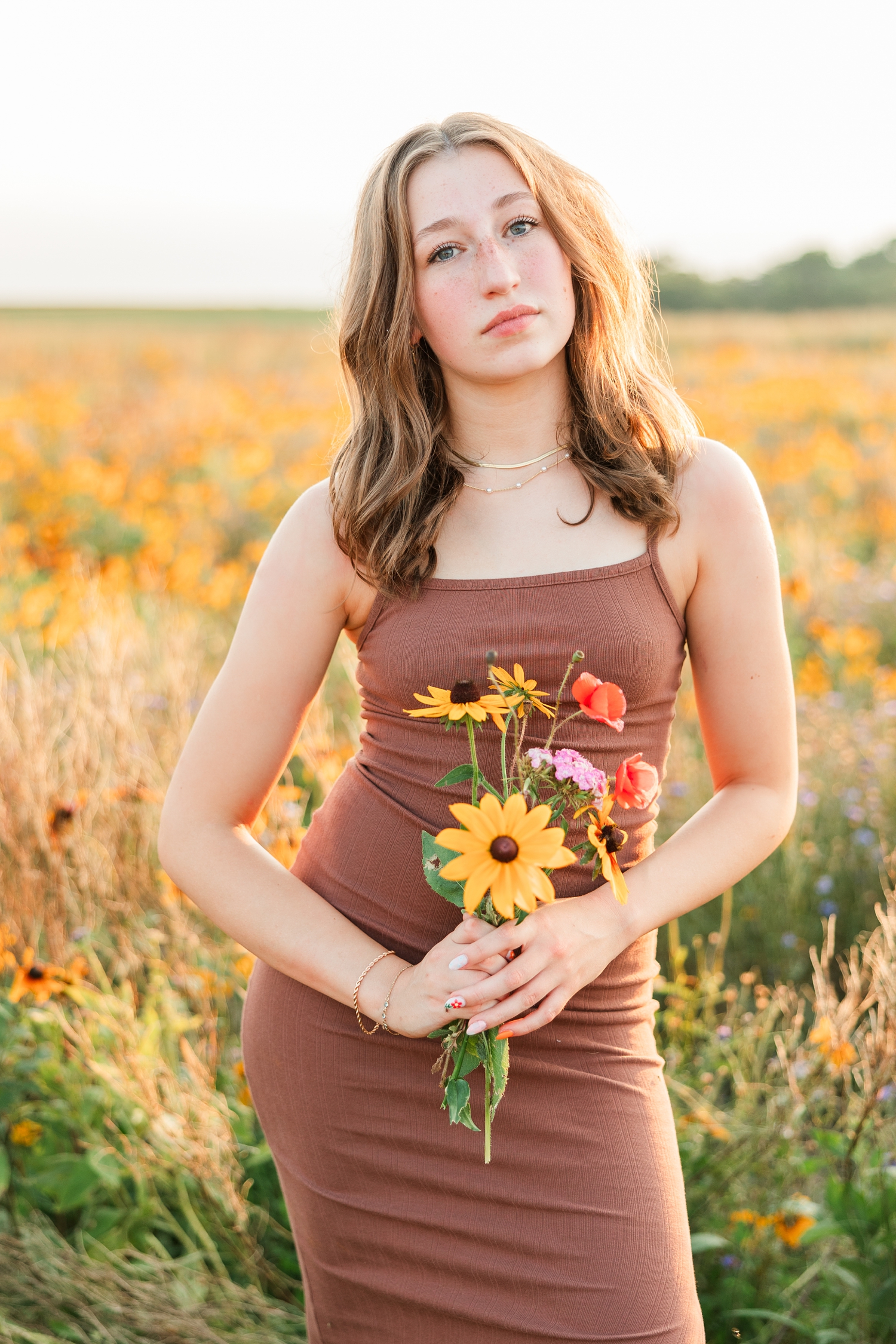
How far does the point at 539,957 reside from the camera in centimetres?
127

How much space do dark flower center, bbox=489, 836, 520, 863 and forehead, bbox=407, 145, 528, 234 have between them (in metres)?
0.94

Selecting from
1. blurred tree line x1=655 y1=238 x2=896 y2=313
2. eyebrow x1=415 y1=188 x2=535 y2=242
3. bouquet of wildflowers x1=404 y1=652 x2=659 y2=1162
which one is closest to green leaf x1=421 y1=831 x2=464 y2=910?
bouquet of wildflowers x1=404 y1=652 x2=659 y2=1162

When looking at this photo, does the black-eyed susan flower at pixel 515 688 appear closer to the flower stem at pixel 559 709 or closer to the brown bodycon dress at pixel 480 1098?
the flower stem at pixel 559 709

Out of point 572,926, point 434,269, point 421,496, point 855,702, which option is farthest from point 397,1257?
point 855,702

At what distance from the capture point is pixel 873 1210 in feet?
5.58

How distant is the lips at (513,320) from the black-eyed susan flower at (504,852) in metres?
0.76

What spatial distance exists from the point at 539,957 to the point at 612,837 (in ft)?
0.82

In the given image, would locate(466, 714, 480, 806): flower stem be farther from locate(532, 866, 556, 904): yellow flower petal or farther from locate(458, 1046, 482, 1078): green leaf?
locate(458, 1046, 482, 1078): green leaf

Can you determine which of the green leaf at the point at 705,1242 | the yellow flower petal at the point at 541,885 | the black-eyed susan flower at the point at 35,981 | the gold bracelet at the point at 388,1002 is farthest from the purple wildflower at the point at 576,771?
the black-eyed susan flower at the point at 35,981

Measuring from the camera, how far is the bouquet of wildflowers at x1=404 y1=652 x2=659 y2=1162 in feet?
3.27

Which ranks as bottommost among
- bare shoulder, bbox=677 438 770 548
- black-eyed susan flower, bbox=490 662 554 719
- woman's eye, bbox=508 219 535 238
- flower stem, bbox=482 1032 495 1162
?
flower stem, bbox=482 1032 495 1162

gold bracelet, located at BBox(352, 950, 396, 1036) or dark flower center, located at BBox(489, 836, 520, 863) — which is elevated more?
dark flower center, located at BBox(489, 836, 520, 863)

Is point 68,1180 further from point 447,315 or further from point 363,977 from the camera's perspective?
point 447,315

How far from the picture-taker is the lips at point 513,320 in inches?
58.3
